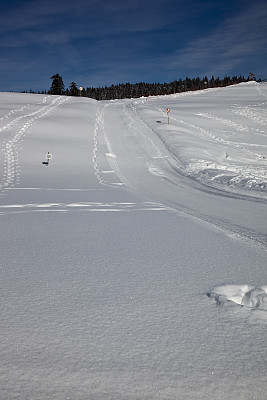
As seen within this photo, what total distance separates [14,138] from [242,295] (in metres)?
19.4

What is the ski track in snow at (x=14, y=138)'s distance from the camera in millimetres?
11390

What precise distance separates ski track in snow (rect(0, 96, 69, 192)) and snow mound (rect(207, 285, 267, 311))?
313 inches

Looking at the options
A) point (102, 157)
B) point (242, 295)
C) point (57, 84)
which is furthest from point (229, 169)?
point (57, 84)

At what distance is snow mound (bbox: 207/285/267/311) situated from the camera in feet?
8.29

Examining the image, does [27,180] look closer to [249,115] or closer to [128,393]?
[128,393]

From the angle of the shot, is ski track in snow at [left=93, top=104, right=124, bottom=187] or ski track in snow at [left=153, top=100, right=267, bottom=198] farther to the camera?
ski track in snow at [left=93, top=104, right=124, bottom=187]

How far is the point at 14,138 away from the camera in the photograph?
1917cm

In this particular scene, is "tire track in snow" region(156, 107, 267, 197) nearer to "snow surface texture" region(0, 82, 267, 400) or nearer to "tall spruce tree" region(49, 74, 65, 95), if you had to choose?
"snow surface texture" region(0, 82, 267, 400)

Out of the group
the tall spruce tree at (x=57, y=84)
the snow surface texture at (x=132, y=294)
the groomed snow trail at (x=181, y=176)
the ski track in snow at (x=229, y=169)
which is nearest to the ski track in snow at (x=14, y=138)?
the snow surface texture at (x=132, y=294)

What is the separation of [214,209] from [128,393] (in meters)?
5.50

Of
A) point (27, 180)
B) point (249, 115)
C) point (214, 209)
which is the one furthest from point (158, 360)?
point (249, 115)

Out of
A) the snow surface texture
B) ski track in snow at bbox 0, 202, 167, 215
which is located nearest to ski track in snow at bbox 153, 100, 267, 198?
the snow surface texture

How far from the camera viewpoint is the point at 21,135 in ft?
65.7

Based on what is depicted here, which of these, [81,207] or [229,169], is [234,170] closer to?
[229,169]
